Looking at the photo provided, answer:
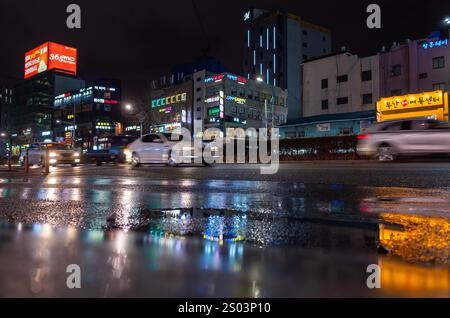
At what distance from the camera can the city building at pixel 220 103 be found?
227 ft

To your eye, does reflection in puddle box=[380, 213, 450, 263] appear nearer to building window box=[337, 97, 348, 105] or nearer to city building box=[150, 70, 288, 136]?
building window box=[337, 97, 348, 105]

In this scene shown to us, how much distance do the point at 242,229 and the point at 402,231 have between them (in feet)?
4.09

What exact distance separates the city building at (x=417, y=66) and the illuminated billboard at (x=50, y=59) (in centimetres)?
10359

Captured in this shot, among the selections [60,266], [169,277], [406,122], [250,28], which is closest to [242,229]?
[169,277]

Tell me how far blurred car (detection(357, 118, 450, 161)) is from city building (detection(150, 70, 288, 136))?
167 feet

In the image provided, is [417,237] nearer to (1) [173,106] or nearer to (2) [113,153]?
(2) [113,153]

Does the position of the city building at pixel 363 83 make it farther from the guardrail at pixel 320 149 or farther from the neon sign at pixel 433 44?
the guardrail at pixel 320 149

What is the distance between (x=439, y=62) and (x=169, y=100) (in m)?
60.5

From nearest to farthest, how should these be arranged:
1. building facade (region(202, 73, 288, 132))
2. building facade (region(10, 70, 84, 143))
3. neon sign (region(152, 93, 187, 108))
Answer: building facade (region(202, 73, 288, 132)) → neon sign (region(152, 93, 187, 108)) → building facade (region(10, 70, 84, 143))

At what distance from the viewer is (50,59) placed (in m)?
110

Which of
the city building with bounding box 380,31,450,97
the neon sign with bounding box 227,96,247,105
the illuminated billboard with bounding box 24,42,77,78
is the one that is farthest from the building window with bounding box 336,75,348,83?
the illuminated billboard with bounding box 24,42,77,78

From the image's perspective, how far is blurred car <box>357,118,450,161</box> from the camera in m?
13.5
